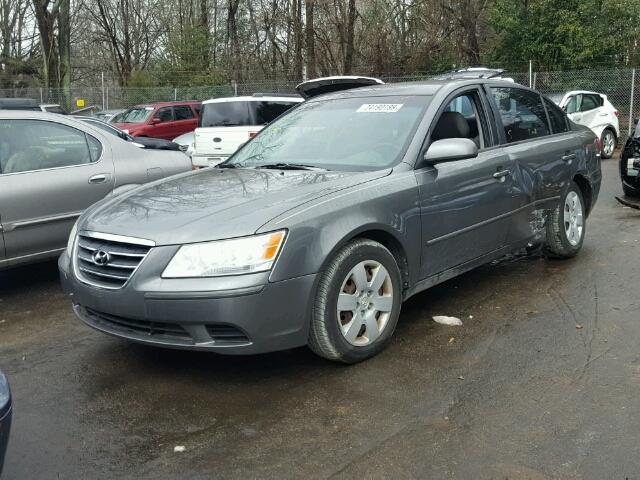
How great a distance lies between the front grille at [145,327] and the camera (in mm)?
3557

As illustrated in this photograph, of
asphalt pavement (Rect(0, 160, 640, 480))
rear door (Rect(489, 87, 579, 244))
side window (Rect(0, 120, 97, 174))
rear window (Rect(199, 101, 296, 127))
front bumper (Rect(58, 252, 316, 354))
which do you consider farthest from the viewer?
rear window (Rect(199, 101, 296, 127))

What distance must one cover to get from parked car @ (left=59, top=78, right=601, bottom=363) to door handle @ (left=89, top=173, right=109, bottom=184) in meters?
1.40

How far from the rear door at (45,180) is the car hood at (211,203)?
55.0 inches

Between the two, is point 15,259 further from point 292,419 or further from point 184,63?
point 184,63

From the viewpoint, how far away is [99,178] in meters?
5.90

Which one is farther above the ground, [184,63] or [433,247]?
[184,63]

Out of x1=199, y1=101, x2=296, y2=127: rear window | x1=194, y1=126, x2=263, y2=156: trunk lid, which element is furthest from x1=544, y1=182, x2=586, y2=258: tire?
x1=199, y1=101, x2=296, y2=127: rear window

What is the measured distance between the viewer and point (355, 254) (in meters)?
3.83

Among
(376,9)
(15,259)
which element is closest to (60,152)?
(15,259)

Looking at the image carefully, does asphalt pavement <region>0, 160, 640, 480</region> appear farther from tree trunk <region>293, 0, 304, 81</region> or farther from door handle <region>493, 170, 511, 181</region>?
tree trunk <region>293, 0, 304, 81</region>

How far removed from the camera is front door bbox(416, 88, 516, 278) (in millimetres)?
4406

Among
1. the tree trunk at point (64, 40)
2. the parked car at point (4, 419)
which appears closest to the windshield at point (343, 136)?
the parked car at point (4, 419)

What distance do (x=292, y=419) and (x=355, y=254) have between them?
98 cm

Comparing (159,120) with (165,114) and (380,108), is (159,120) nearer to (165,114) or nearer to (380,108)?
(165,114)
